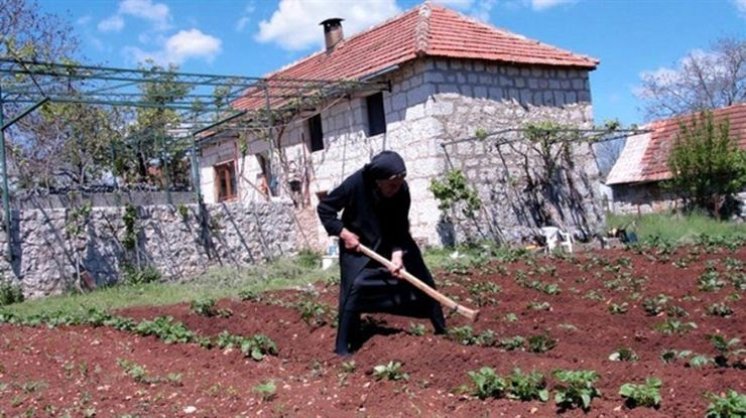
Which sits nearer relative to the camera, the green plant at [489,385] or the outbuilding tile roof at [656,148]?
the green plant at [489,385]

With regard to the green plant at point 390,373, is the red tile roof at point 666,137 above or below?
above

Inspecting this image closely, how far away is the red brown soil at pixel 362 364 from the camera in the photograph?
13.4ft

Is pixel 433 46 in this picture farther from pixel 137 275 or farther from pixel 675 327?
pixel 675 327

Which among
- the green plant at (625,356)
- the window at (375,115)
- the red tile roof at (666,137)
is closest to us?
the green plant at (625,356)

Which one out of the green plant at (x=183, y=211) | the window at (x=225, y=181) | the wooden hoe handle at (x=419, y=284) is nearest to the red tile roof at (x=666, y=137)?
the window at (x=225, y=181)

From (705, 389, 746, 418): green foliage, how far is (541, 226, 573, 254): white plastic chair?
41.7 feet

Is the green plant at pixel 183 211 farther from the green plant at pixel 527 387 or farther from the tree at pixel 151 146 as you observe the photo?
the green plant at pixel 527 387

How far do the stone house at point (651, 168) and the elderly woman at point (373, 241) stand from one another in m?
18.3

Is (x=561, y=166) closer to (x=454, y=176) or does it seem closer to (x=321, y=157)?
(x=454, y=176)

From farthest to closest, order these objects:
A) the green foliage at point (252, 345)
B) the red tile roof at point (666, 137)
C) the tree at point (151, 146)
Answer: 1. the red tile roof at point (666, 137)
2. the tree at point (151, 146)
3. the green foliage at point (252, 345)

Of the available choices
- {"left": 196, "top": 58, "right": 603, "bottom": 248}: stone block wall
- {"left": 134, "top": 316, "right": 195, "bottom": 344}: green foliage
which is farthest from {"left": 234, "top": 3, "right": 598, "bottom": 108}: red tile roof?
{"left": 134, "top": 316, "right": 195, "bottom": 344}: green foliage

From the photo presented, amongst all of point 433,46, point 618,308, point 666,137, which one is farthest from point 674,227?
point 618,308

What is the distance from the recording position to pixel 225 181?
23.6 meters

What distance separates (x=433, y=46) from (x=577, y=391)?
41.3 feet
